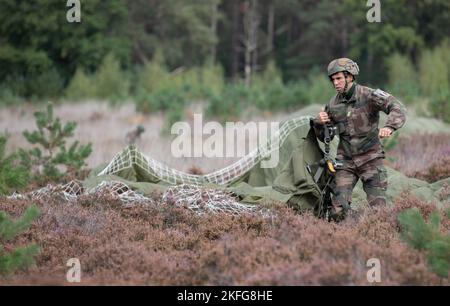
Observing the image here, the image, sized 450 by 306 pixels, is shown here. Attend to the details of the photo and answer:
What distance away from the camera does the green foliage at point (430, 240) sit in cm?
537

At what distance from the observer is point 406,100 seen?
1988cm

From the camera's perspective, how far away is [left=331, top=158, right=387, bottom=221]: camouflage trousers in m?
7.52

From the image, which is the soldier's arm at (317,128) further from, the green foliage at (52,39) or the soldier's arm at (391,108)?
the green foliage at (52,39)

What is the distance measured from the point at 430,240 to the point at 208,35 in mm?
37049

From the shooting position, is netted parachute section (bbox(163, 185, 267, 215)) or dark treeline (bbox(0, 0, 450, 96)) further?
dark treeline (bbox(0, 0, 450, 96))

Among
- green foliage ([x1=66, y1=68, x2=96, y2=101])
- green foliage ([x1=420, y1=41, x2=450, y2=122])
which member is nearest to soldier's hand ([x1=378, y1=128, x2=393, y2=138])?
green foliage ([x1=420, y1=41, x2=450, y2=122])

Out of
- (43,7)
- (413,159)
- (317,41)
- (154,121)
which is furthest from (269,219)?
(317,41)

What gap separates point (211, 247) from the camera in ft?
21.1

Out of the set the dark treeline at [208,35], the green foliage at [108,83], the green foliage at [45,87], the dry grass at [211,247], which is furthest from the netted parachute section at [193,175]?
the dark treeline at [208,35]

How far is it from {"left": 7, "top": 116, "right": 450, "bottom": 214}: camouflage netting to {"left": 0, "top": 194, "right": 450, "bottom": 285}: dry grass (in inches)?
14.5

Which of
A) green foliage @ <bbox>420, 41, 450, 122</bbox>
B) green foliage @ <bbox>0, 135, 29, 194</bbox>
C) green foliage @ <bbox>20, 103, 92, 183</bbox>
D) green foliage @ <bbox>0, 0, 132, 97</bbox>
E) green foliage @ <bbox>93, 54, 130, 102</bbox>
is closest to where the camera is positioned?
green foliage @ <bbox>0, 135, 29, 194</bbox>

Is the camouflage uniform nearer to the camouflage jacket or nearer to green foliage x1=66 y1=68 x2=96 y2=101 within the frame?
the camouflage jacket
